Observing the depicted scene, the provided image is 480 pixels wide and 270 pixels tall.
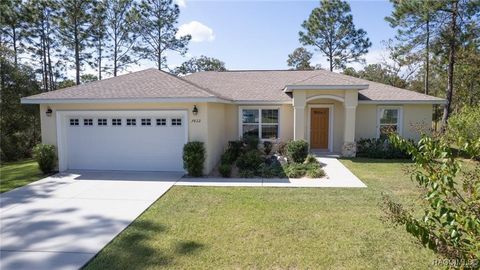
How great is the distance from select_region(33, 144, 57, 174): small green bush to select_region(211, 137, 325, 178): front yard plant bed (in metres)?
6.18

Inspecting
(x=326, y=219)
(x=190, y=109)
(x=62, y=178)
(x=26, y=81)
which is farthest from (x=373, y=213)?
(x=26, y=81)

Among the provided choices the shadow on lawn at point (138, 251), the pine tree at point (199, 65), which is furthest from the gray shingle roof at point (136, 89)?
the pine tree at point (199, 65)

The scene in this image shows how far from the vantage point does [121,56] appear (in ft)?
101

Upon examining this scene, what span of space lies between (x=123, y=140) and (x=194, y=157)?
3146mm

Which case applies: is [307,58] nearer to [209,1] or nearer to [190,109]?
[209,1]

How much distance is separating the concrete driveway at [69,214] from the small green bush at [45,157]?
2.46ft

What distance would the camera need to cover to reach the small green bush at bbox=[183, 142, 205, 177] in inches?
416

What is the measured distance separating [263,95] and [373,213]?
10.1 meters

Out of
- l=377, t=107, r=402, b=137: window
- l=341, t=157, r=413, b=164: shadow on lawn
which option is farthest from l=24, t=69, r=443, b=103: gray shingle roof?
l=341, t=157, r=413, b=164: shadow on lawn

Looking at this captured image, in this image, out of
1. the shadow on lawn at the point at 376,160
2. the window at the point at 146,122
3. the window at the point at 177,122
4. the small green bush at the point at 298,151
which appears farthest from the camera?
the shadow on lawn at the point at 376,160

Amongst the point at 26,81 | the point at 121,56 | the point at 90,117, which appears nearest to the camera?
the point at 90,117

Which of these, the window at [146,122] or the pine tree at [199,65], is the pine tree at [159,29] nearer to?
the pine tree at [199,65]

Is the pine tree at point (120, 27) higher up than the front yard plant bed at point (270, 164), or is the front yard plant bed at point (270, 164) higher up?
the pine tree at point (120, 27)

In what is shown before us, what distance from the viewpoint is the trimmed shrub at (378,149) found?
14406 mm
